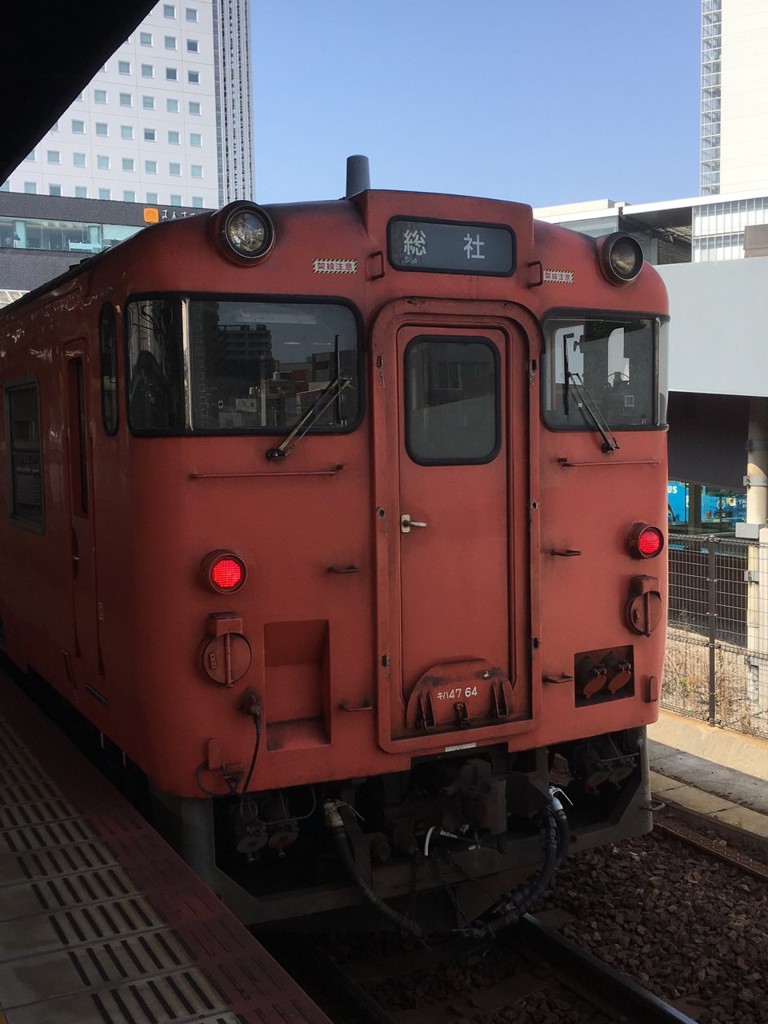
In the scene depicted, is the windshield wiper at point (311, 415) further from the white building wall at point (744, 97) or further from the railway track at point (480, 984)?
the white building wall at point (744, 97)

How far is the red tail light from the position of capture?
424 cm

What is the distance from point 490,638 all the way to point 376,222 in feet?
6.37

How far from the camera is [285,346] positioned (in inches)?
175

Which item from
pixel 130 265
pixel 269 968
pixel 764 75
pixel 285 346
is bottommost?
pixel 269 968

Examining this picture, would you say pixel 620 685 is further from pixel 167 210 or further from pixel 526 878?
pixel 167 210

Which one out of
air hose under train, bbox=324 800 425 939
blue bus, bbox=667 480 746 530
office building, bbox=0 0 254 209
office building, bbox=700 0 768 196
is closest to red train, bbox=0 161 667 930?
air hose under train, bbox=324 800 425 939

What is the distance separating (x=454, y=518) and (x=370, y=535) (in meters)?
0.43

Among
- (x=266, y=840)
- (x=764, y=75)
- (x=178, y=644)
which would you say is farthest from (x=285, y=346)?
(x=764, y=75)

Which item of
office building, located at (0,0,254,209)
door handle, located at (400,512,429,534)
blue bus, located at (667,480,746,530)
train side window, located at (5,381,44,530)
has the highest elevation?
office building, located at (0,0,254,209)

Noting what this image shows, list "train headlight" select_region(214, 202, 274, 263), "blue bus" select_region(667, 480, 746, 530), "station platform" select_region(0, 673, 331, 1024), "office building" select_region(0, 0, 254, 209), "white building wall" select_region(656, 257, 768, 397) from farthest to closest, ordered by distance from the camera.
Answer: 1. "office building" select_region(0, 0, 254, 209)
2. "blue bus" select_region(667, 480, 746, 530)
3. "white building wall" select_region(656, 257, 768, 397)
4. "train headlight" select_region(214, 202, 274, 263)
5. "station platform" select_region(0, 673, 331, 1024)

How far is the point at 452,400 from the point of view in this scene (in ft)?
15.4

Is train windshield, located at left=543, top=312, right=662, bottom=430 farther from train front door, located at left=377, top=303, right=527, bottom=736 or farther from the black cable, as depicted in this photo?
the black cable

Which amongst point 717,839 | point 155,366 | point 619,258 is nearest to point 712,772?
point 717,839

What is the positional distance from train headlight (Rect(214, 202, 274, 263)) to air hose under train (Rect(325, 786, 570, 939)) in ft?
7.87
